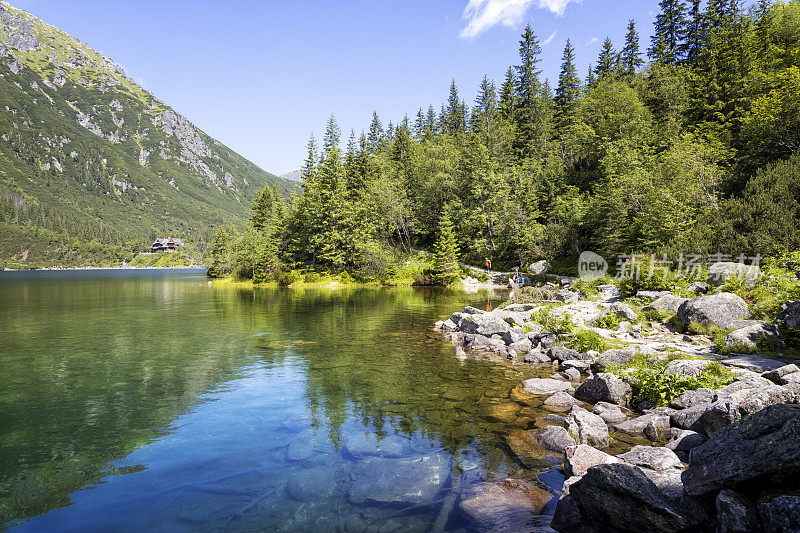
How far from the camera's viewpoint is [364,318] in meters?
30.6

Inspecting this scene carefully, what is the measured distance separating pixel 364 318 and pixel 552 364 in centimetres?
1686

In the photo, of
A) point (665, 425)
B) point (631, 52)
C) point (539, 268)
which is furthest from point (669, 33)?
point (665, 425)

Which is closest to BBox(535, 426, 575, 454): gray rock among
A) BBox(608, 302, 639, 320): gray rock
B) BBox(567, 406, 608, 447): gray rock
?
BBox(567, 406, 608, 447): gray rock

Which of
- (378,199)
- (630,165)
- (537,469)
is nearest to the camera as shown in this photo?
(537,469)

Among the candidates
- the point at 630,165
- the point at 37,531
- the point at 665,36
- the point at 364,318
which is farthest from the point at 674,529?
the point at 665,36

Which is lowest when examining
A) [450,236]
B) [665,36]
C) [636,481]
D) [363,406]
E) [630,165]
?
[363,406]

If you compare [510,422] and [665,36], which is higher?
[665,36]

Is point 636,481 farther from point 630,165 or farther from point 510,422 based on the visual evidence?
point 630,165

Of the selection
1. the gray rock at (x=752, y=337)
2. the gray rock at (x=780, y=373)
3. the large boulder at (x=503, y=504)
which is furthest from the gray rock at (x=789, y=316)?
the large boulder at (x=503, y=504)

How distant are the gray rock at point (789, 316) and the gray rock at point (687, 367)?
4.55m

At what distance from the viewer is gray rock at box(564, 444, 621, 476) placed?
7711 millimetres

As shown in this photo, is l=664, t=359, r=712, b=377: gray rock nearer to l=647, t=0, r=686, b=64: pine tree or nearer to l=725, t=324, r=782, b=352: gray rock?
l=725, t=324, r=782, b=352: gray rock

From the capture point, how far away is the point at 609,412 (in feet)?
34.9

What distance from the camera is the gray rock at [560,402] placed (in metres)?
11.7
